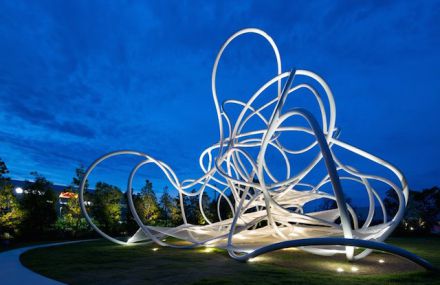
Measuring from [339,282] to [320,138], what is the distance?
11.9 ft

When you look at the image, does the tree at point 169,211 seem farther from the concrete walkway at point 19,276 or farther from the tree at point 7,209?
the concrete walkway at point 19,276

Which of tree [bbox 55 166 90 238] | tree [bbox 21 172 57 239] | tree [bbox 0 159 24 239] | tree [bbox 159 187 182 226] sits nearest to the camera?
tree [bbox 0 159 24 239]

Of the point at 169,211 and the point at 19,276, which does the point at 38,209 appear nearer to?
the point at 169,211

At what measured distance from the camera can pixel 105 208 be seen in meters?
31.7

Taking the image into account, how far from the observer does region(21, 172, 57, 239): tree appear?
25.4 metres

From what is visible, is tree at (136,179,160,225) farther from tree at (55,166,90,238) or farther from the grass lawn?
the grass lawn

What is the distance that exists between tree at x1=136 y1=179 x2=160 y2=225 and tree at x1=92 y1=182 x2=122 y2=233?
3810 mm

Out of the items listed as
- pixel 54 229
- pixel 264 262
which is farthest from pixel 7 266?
pixel 54 229

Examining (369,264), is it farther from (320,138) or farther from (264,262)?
(320,138)

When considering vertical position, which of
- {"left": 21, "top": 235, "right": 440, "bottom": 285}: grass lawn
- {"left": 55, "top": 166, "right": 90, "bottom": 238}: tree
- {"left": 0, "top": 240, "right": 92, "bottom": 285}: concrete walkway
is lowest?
{"left": 0, "top": 240, "right": 92, "bottom": 285}: concrete walkway

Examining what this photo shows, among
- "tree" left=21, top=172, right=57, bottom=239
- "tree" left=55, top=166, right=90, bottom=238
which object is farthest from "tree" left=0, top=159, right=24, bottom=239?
"tree" left=55, top=166, right=90, bottom=238

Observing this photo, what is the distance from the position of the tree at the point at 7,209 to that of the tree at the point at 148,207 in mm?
13334

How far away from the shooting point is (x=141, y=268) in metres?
10.2

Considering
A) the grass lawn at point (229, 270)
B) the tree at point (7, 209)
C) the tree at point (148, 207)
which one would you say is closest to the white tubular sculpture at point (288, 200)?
the grass lawn at point (229, 270)
